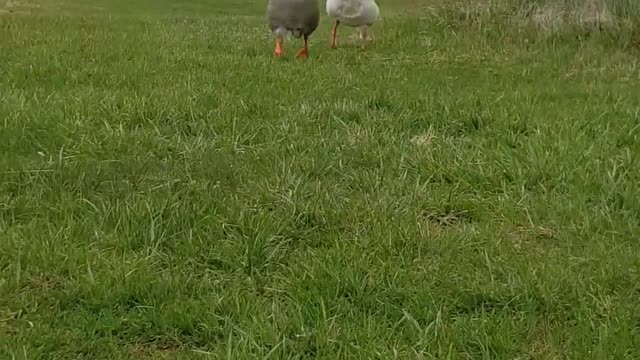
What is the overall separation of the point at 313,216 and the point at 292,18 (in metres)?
4.87

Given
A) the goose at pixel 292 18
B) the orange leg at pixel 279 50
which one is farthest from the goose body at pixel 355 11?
the orange leg at pixel 279 50

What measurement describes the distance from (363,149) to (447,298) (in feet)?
5.80

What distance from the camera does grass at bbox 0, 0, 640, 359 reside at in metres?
2.57

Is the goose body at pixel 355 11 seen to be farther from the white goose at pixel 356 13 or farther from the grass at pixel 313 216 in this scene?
the grass at pixel 313 216

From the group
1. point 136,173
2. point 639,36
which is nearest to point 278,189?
point 136,173

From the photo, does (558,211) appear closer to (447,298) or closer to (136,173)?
(447,298)

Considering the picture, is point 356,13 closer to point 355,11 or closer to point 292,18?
point 355,11

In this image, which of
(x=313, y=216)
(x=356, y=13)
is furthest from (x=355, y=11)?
(x=313, y=216)

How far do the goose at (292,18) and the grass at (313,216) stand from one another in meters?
1.55

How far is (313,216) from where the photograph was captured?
11.5 ft

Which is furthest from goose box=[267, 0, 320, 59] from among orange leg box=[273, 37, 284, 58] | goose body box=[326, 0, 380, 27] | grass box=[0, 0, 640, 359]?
grass box=[0, 0, 640, 359]

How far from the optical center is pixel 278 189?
376cm

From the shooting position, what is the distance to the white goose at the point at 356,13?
898 centimetres

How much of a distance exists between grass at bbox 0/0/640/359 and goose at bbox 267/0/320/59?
1.55m
